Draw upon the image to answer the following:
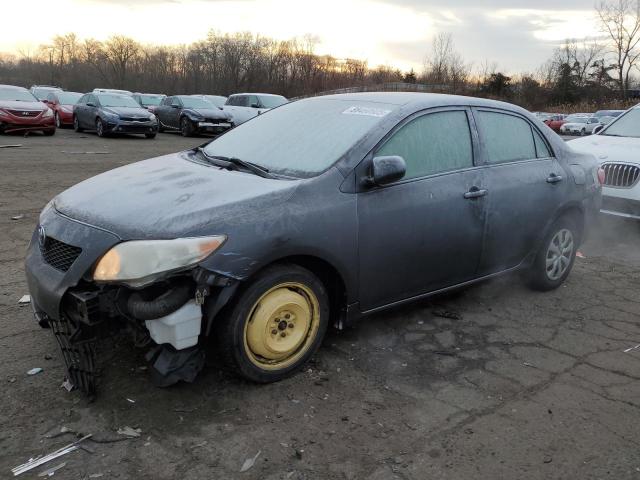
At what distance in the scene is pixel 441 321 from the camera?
425 centimetres

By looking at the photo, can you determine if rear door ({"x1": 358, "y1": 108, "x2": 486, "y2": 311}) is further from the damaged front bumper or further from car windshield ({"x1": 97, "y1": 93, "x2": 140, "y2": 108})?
car windshield ({"x1": 97, "y1": 93, "x2": 140, "y2": 108})

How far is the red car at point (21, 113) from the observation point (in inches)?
667

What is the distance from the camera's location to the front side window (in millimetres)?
4266

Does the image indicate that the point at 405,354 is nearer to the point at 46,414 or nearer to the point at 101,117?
the point at 46,414

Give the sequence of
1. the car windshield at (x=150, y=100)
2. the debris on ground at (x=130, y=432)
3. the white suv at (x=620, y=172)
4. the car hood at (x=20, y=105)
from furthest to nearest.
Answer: the car windshield at (x=150, y=100) < the car hood at (x=20, y=105) < the white suv at (x=620, y=172) < the debris on ground at (x=130, y=432)

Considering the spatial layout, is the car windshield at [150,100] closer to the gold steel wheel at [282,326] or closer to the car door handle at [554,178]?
the car door handle at [554,178]

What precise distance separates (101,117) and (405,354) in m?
17.6

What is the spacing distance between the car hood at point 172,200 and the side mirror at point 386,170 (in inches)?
19.0

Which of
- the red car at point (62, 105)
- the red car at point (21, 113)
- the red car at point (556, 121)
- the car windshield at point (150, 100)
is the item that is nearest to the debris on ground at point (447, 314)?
the red car at point (21, 113)

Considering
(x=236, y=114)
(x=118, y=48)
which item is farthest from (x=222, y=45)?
(x=236, y=114)

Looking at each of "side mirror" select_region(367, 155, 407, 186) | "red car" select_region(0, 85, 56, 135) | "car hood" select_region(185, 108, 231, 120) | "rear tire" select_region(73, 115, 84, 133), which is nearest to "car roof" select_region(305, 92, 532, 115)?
"side mirror" select_region(367, 155, 407, 186)

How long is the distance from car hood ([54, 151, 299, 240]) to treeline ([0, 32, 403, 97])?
62379 millimetres

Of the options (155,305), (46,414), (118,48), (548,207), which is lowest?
(46,414)

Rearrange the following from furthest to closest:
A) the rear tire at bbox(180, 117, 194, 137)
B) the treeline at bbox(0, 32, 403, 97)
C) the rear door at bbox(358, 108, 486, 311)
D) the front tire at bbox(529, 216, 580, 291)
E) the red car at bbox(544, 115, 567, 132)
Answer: the treeline at bbox(0, 32, 403, 97) < the red car at bbox(544, 115, 567, 132) < the rear tire at bbox(180, 117, 194, 137) < the front tire at bbox(529, 216, 580, 291) < the rear door at bbox(358, 108, 486, 311)
